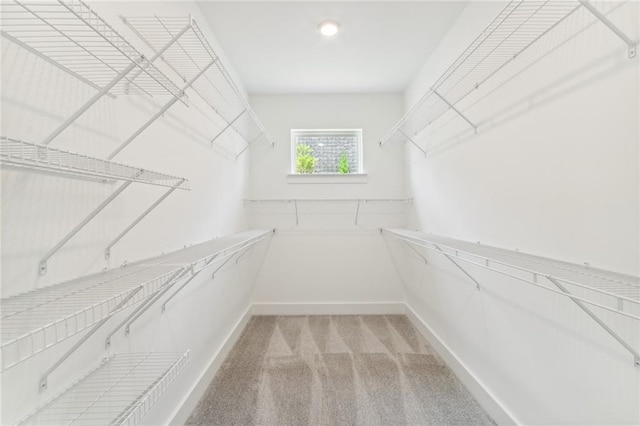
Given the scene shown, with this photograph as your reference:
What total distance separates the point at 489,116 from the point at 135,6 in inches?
68.2

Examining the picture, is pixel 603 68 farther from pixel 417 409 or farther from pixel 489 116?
pixel 417 409

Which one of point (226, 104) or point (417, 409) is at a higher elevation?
point (226, 104)

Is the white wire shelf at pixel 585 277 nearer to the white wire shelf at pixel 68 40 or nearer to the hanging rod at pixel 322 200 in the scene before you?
the white wire shelf at pixel 68 40

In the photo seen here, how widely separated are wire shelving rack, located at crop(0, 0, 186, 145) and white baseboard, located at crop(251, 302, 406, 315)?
8.03 feet

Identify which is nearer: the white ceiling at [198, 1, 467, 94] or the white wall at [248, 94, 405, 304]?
the white ceiling at [198, 1, 467, 94]

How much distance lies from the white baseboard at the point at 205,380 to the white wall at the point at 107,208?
4 cm

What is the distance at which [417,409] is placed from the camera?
1.65 metres

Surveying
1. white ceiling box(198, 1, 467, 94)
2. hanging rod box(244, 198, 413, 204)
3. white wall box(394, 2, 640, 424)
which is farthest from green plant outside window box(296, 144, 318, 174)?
white wall box(394, 2, 640, 424)

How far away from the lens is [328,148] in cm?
328

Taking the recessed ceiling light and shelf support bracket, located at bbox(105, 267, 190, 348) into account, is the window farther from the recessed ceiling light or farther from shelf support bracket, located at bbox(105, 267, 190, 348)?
shelf support bracket, located at bbox(105, 267, 190, 348)

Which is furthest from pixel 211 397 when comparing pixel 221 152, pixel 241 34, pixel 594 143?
pixel 241 34

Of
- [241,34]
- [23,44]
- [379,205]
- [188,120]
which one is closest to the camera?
[23,44]

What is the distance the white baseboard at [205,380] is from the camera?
5.07 feet

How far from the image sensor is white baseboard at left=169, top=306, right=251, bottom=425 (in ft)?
5.07
